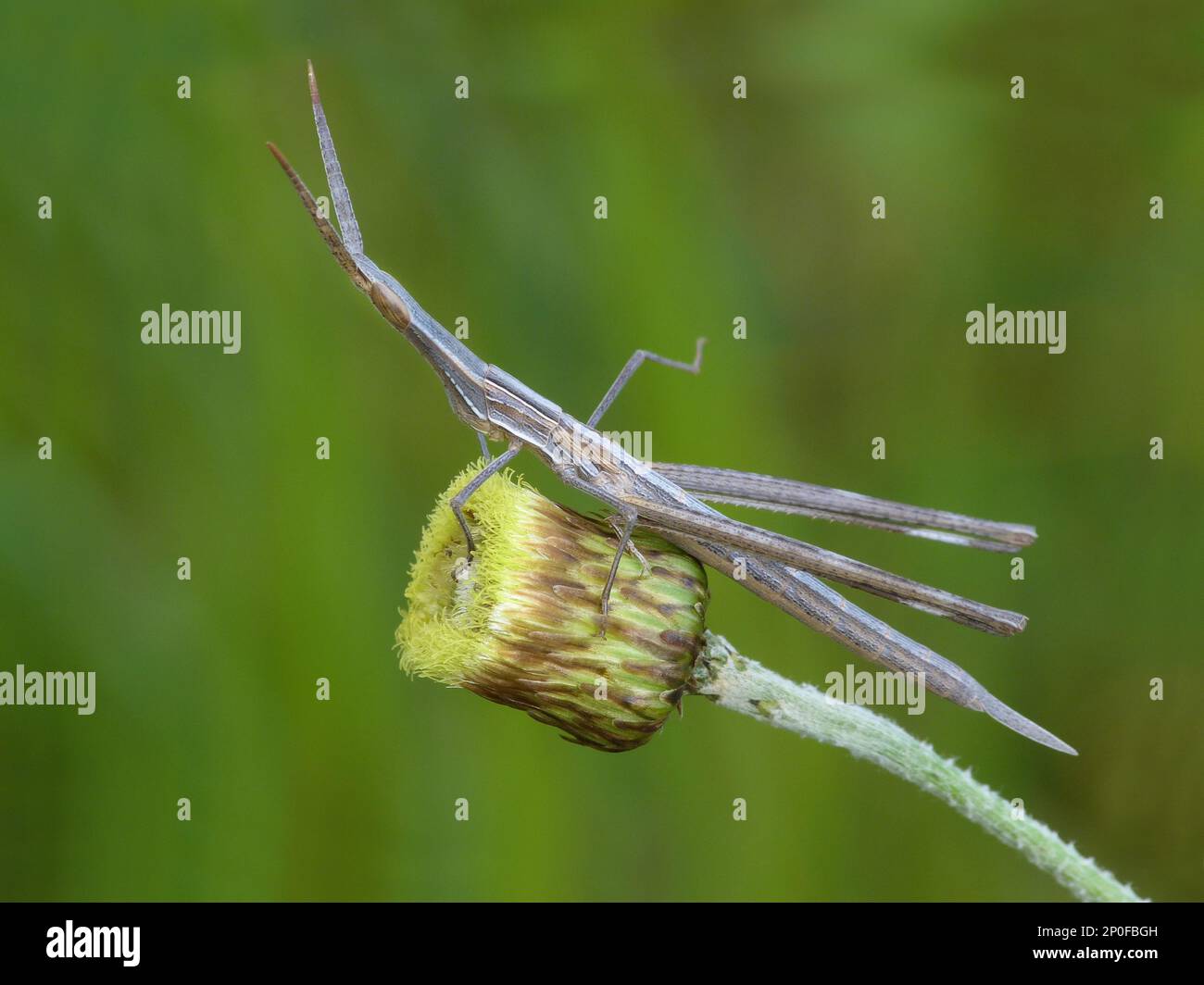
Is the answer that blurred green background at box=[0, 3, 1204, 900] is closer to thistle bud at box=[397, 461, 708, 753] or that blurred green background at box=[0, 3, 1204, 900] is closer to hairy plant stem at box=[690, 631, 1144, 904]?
thistle bud at box=[397, 461, 708, 753]

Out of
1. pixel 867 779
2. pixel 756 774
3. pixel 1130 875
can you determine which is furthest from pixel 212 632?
pixel 1130 875

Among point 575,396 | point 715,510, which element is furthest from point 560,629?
point 575,396

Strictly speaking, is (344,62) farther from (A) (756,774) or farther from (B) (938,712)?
(B) (938,712)

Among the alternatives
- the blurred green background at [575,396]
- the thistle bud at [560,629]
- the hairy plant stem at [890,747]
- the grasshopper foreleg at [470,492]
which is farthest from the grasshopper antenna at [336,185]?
the hairy plant stem at [890,747]

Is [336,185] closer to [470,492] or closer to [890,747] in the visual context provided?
[470,492]

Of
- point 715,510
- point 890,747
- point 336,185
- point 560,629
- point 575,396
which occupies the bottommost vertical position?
point 890,747

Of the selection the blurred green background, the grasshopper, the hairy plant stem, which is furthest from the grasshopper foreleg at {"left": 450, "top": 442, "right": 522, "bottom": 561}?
the blurred green background
